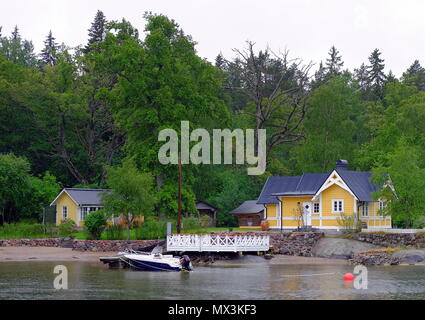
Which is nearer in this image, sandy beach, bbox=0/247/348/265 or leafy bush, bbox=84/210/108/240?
sandy beach, bbox=0/247/348/265

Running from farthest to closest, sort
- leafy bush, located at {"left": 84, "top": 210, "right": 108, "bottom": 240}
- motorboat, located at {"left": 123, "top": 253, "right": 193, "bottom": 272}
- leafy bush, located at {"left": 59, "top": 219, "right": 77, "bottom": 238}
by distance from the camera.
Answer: leafy bush, located at {"left": 59, "top": 219, "right": 77, "bottom": 238} < leafy bush, located at {"left": 84, "top": 210, "right": 108, "bottom": 240} < motorboat, located at {"left": 123, "top": 253, "right": 193, "bottom": 272}

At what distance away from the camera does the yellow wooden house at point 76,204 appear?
6588 centimetres

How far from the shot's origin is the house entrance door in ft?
190

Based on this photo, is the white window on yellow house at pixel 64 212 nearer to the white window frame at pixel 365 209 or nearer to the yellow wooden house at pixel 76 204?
the yellow wooden house at pixel 76 204

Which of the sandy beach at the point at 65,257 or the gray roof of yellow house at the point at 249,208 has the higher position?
the gray roof of yellow house at the point at 249,208

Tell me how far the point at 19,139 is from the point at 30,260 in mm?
27486

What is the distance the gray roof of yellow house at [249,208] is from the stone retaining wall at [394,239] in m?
16.6

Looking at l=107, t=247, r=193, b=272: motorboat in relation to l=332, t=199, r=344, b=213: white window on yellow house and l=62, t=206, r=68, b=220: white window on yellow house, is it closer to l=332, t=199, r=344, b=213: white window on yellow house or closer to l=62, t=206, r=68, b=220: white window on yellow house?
l=332, t=199, r=344, b=213: white window on yellow house

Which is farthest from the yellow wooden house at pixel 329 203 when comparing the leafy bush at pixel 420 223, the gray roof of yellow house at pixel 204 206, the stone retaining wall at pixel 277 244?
the gray roof of yellow house at pixel 204 206

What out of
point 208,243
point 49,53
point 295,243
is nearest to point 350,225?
point 295,243

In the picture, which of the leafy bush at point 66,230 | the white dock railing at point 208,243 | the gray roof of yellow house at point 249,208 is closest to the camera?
the white dock railing at point 208,243

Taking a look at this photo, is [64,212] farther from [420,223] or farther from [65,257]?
[420,223]

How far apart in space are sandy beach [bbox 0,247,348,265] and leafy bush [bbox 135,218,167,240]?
347cm

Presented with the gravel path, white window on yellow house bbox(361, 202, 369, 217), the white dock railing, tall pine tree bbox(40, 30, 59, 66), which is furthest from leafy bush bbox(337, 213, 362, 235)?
tall pine tree bbox(40, 30, 59, 66)
